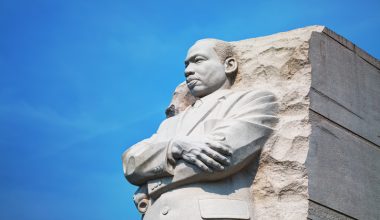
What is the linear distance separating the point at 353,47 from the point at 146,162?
2.67 meters

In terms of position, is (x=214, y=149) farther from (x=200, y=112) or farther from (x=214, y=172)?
(x=200, y=112)

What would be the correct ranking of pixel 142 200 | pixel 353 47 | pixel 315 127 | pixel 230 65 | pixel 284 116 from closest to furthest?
pixel 315 127 < pixel 284 116 < pixel 142 200 < pixel 230 65 < pixel 353 47

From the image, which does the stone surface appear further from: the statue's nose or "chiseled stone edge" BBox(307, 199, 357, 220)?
the statue's nose

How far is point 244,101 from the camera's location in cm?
686

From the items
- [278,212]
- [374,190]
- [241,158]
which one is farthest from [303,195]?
[374,190]

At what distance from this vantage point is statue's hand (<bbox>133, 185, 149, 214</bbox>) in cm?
694

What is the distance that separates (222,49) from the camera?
7496mm

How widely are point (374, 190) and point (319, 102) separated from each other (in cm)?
109

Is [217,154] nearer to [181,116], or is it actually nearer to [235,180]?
[235,180]

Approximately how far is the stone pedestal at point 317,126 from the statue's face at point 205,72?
8.4 inches

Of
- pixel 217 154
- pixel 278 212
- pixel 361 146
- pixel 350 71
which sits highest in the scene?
pixel 350 71

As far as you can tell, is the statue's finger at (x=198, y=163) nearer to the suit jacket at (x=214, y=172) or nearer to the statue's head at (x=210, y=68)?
the suit jacket at (x=214, y=172)

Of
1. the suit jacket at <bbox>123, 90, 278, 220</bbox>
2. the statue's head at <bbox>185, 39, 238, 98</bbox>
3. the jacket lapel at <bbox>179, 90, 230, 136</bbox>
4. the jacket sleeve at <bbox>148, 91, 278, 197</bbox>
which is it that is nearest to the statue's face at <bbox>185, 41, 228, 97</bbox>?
the statue's head at <bbox>185, 39, 238, 98</bbox>

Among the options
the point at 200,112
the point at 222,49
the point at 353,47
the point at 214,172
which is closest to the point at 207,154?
the point at 214,172
